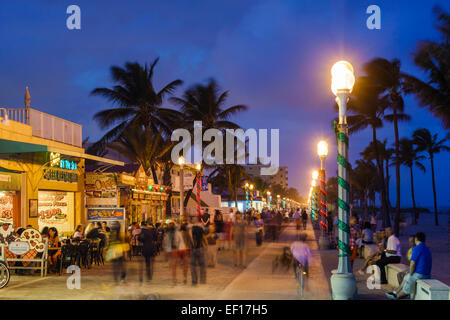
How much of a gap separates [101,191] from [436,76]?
1965 cm

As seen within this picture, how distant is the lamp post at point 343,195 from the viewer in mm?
9375

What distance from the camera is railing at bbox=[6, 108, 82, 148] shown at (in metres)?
19.8

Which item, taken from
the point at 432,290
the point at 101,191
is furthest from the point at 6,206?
the point at 432,290

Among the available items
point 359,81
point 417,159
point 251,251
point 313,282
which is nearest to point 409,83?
point 359,81

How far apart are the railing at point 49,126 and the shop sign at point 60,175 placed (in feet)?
4.96

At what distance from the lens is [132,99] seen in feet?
118

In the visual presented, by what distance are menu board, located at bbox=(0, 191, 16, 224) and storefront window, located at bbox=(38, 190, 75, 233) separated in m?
2.17

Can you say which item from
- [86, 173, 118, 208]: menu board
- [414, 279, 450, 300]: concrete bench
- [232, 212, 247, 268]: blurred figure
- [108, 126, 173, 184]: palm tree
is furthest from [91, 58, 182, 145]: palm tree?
[414, 279, 450, 300]: concrete bench

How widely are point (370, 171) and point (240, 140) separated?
182 ft

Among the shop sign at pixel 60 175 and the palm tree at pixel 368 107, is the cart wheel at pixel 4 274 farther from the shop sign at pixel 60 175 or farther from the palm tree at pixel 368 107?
the palm tree at pixel 368 107

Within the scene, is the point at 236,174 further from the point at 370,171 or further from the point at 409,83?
the point at 370,171

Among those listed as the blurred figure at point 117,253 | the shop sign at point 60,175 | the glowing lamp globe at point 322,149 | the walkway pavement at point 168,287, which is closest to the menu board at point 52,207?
the shop sign at point 60,175

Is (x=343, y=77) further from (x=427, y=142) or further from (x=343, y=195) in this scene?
(x=427, y=142)
